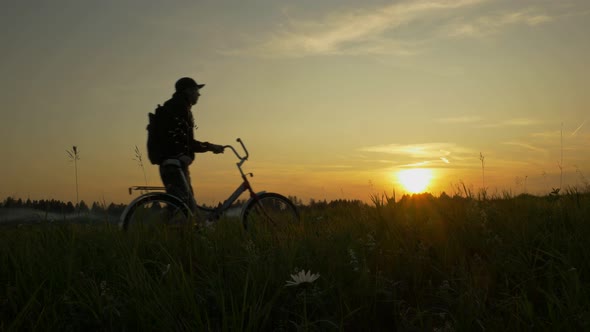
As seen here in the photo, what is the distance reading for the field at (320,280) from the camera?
9.96 feet

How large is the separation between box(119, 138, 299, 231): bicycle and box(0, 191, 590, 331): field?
0.76 m

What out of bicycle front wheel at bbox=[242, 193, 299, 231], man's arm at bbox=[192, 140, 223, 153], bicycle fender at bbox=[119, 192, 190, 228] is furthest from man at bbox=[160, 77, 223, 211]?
bicycle front wheel at bbox=[242, 193, 299, 231]

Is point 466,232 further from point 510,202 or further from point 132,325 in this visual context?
point 132,325

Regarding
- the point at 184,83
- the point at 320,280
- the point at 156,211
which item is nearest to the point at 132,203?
the point at 156,211

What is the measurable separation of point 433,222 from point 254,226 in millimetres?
2071

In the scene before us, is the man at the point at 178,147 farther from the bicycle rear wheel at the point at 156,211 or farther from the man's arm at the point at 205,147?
the bicycle rear wheel at the point at 156,211

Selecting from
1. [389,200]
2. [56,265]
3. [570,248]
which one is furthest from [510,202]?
[56,265]

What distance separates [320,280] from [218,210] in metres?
4.84

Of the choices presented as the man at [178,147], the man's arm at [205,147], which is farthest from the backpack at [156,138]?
the man's arm at [205,147]

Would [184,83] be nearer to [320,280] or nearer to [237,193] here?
[237,193]

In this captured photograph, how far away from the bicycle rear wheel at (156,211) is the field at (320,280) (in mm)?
628

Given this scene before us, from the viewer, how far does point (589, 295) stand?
3.30m

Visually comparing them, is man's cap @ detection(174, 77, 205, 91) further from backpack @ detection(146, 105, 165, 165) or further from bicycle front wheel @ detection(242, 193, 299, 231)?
bicycle front wheel @ detection(242, 193, 299, 231)

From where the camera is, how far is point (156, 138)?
24.9ft
